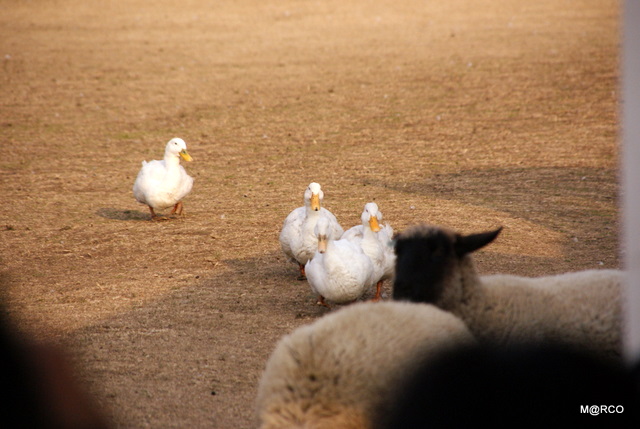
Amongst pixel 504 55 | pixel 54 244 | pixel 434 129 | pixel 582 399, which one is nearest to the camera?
pixel 582 399

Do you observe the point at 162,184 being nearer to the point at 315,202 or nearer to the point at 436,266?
the point at 315,202

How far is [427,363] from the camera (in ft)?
10.9

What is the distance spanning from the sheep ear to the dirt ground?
5.44 feet

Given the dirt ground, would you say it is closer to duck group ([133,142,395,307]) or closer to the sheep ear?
duck group ([133,142,395,307])

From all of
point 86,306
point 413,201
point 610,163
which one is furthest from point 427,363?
point 610,163

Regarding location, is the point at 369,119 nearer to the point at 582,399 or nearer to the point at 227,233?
the point at 227,233

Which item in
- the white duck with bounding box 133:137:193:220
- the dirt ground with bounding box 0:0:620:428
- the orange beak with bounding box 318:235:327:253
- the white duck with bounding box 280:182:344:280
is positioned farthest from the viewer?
the white duck with bounding box 133:137:193:220

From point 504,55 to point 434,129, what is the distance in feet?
19.5

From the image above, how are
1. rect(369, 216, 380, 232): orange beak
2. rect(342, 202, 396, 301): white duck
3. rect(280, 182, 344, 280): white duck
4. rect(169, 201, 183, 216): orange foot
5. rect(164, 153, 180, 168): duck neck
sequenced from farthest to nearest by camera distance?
rect(169, 201, 183, 216): orange foot
rect(164, 153, 180, 168): duck neck
rect(280, 182, 344, 280): white duck
rect(369, 216, 380, 232): orange beak
rect(342, 202, 396, 301): white duck

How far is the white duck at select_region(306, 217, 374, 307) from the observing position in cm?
641

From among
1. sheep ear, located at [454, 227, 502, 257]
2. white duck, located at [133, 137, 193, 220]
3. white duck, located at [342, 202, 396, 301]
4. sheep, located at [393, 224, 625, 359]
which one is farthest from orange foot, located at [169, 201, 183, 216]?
sheep ear, located at [454, 227, 502, 257]

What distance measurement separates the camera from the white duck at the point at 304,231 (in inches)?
290

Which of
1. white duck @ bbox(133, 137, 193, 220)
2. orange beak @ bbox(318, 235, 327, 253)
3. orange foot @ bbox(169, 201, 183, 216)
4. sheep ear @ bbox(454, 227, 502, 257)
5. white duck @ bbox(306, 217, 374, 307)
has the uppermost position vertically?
white duck @ bbox(133, 137, 193, 220)

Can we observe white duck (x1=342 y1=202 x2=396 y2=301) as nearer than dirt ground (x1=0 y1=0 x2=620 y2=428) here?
No
